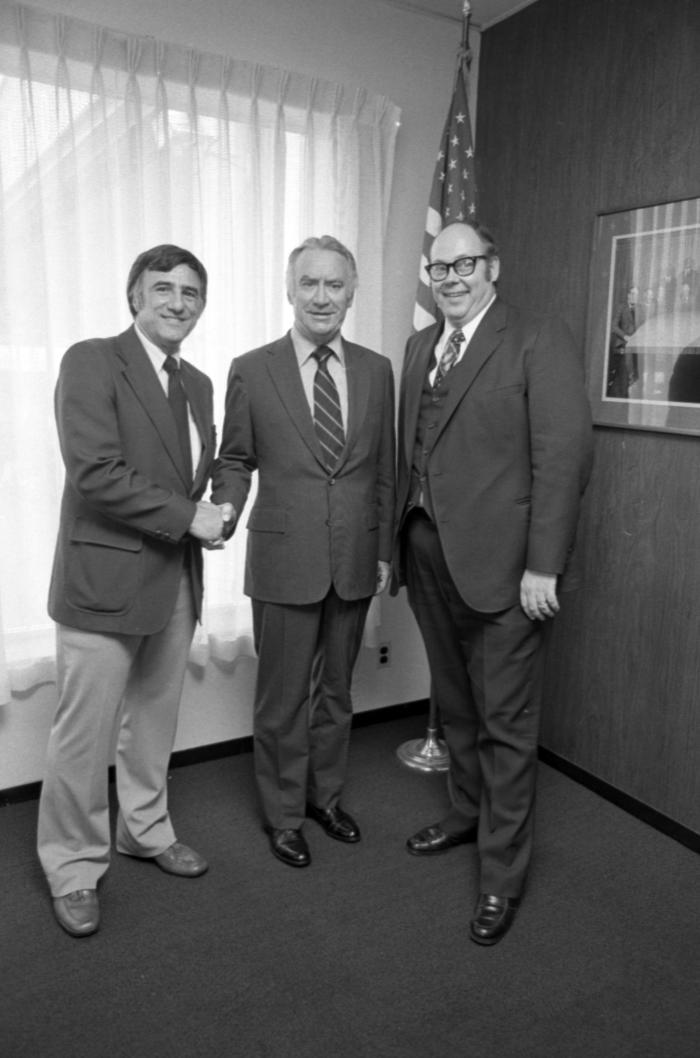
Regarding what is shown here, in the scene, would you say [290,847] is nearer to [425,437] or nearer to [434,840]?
[434,840]

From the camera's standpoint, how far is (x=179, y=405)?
7.28ft

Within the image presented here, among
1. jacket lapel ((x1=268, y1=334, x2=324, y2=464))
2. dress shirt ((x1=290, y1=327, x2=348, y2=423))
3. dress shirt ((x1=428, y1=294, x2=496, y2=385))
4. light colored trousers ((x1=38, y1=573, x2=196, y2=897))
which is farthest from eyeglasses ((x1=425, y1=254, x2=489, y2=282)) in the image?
light colored trousers ((x1=38, y1=573, x2=196, y2=897))

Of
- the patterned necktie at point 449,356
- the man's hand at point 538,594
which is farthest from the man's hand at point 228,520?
the man's hand at point 538,594

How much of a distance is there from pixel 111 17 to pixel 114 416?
1.41 meters

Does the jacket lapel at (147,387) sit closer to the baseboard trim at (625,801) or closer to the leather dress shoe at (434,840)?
the leather dress shoe at (434,840)

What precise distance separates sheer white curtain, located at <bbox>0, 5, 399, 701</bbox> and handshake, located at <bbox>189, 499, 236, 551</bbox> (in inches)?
30.0

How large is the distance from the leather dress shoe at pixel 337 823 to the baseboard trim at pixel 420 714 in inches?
23.0

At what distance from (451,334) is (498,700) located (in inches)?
38.2

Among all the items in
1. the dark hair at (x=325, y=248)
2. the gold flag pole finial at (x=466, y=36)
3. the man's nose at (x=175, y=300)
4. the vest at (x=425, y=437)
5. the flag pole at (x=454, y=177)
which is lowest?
the vest at (x=425, y=437)

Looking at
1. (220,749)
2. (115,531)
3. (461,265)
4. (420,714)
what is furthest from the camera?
(420,714)

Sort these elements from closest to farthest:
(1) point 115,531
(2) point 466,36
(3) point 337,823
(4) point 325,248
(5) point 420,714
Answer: (1) point 115,531
(4) point 325,248
(3) point 337,823
(2) point 466,36
(5) point 420,714

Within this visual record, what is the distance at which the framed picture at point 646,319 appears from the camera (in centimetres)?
257

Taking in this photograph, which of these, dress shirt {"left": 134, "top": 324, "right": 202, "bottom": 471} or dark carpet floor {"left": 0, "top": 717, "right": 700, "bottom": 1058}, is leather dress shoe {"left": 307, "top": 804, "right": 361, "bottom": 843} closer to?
dark carpet floor {"left": 0, "top": 717, "right": 700, "bottom": 1058}

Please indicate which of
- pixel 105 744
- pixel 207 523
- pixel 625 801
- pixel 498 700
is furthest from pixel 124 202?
pixel 625 801
